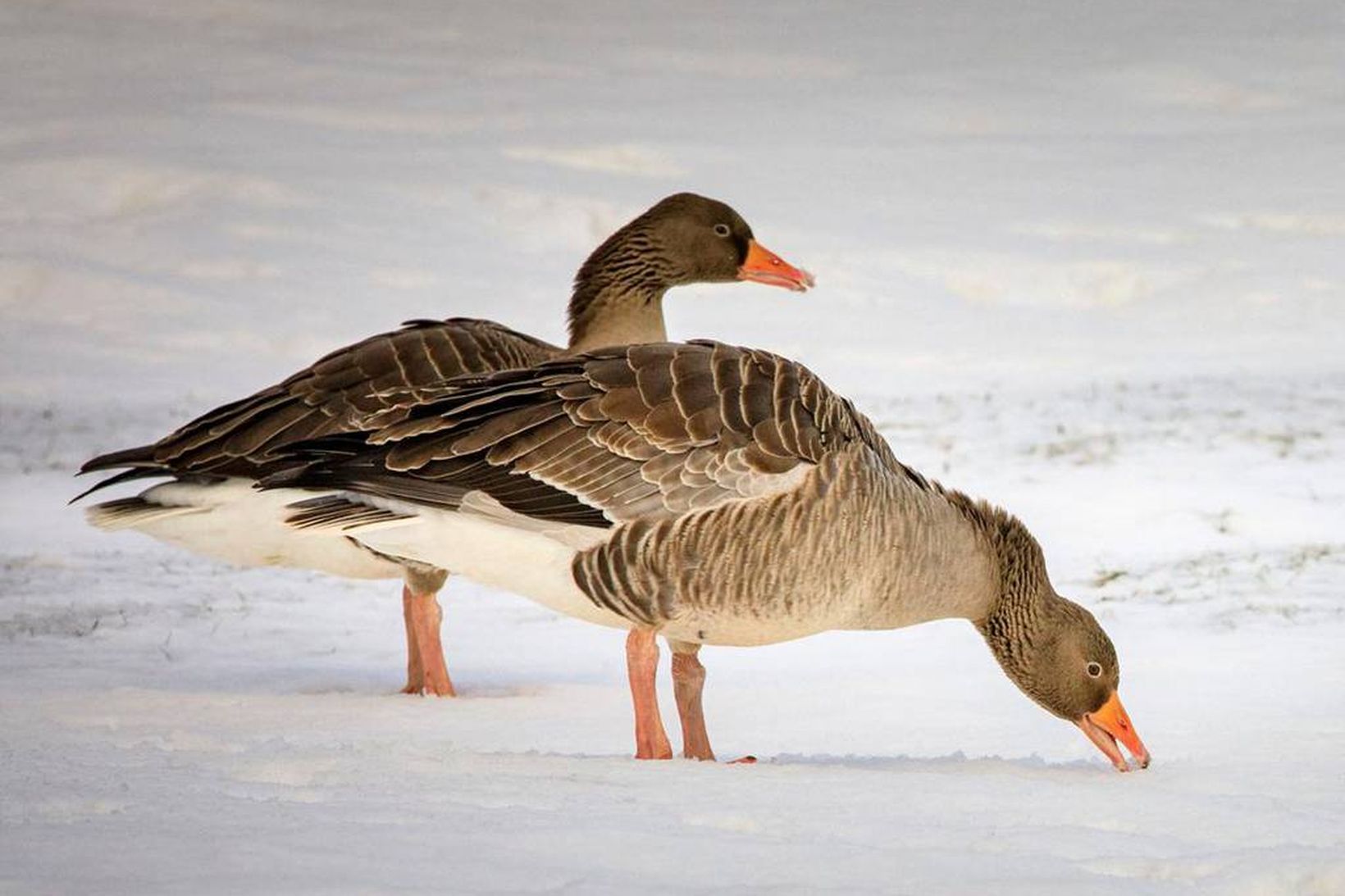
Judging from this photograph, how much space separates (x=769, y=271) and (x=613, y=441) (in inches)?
152

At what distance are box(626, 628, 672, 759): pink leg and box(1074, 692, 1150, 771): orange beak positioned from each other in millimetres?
1468

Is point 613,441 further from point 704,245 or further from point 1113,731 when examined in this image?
point 704,245

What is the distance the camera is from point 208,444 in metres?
7.62

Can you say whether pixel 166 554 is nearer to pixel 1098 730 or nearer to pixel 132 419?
pixel 132 419

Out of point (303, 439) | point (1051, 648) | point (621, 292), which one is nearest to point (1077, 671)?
point (1051, 648)

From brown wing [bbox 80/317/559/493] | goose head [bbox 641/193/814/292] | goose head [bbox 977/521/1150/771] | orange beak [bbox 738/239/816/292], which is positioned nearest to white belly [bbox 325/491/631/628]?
brown wing [bbox 80/317/559/493]

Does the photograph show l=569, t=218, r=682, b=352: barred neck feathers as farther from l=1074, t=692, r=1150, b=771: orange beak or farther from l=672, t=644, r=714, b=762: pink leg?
l=1074, t=692, r=1150, b=771: orange beak

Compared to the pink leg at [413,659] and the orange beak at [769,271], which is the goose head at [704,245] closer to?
the orange beak at [769,271]

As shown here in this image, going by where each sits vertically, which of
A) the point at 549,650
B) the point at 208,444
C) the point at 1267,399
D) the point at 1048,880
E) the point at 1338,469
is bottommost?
the point at 1048,880

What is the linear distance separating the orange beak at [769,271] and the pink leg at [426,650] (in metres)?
2.71

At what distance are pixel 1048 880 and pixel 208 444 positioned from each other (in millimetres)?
4415

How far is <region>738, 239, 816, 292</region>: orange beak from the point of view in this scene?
9.80m

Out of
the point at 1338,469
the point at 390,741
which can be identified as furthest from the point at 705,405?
the point at 1338,469

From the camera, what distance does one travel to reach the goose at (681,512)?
6.04 metres
